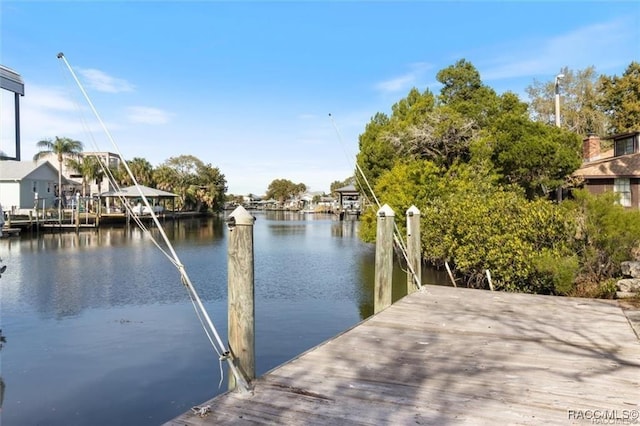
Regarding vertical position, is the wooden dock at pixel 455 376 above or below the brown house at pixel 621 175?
below

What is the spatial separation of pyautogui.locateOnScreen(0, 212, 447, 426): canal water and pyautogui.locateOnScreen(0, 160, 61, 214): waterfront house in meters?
23.5

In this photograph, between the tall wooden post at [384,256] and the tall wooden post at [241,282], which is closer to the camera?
the tall wooden post at [241,282]

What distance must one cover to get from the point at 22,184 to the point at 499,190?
41.5 metres

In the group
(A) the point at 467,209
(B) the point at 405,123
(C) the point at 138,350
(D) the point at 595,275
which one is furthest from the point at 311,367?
(B) the point at 405,123

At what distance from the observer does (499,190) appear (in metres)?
17.1

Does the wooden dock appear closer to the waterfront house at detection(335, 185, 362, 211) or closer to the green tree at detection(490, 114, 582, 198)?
the green tree at detection(490, 114, 582, 198)

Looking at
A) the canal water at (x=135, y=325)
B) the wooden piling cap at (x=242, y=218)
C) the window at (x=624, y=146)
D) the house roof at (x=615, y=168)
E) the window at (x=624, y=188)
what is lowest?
the canal water at (x=135, y=325)

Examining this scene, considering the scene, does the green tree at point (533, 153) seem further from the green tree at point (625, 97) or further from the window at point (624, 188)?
the green tree at point (625, 97)

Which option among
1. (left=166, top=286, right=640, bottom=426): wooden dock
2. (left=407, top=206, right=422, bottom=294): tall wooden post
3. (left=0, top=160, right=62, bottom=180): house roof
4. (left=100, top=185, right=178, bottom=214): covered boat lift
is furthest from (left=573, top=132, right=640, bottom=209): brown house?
(left=0, top=160, right=62, bottom=180): house roof

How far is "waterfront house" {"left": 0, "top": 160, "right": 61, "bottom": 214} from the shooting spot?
1652 inches

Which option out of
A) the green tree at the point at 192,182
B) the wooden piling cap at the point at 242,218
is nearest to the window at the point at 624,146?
the wooden piling cap at the point at 242,218

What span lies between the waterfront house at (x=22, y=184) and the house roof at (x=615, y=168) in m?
39.0

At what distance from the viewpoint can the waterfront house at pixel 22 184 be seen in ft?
138

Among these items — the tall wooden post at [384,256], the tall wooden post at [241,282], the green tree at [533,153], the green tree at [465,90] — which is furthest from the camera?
the green tree at [465,90]
